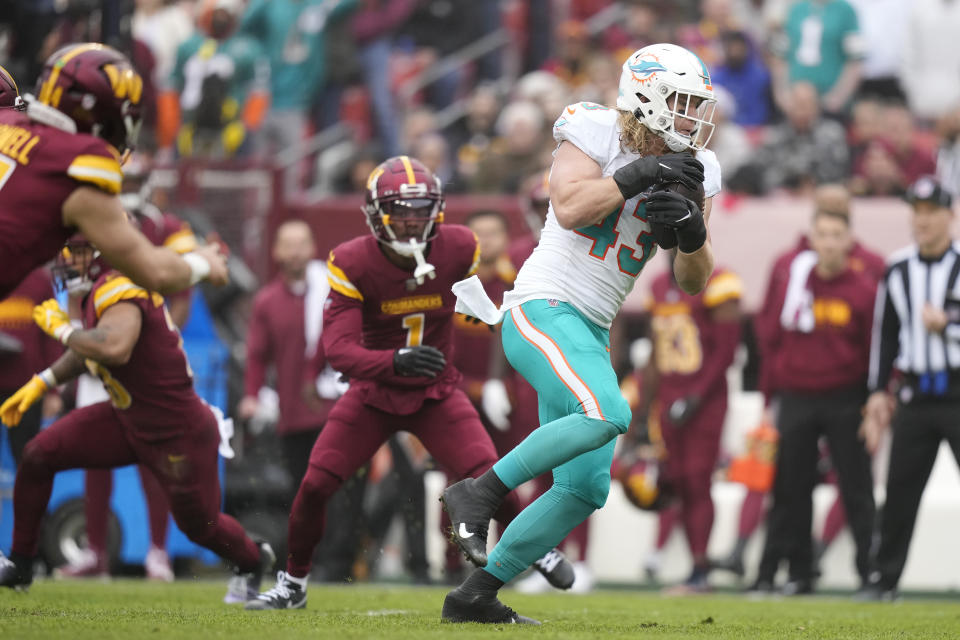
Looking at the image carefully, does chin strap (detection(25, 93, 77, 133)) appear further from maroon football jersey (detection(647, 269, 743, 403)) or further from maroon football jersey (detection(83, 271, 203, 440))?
maroon football jersey (detection(647, 269, 743, 403))

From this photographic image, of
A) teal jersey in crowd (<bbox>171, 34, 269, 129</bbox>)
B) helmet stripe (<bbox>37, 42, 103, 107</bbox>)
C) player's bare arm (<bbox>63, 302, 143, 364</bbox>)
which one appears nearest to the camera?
helmet stripe (<bbox>37, 42, 103, 107</bbox>)

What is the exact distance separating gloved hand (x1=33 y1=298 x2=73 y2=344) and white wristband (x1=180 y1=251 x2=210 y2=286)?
3.70ft

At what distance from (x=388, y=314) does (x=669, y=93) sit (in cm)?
176

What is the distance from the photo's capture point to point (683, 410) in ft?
29.7

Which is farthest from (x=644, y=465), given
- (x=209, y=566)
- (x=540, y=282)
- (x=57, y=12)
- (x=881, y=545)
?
(x=57, y=12)

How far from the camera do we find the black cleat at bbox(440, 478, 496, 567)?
16.8 feet

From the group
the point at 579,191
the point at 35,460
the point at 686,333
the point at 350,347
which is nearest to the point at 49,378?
the point at 35,460

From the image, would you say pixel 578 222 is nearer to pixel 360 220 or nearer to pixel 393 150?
pixel 360 220

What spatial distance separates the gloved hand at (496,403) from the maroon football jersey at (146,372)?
2585 mm

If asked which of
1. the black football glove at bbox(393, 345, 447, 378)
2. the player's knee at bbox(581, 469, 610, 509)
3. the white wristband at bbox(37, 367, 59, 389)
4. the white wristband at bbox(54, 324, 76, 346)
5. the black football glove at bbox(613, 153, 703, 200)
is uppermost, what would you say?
the black football glove at bbox(613, 153, 703, 200)

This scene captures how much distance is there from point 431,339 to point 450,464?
1.97ft

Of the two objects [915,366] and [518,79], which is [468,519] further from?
[518,79]

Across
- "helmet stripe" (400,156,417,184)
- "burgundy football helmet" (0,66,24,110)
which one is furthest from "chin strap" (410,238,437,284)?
"burgundy football helmet" (0,66,24,110)

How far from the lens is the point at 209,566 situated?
9.98m
